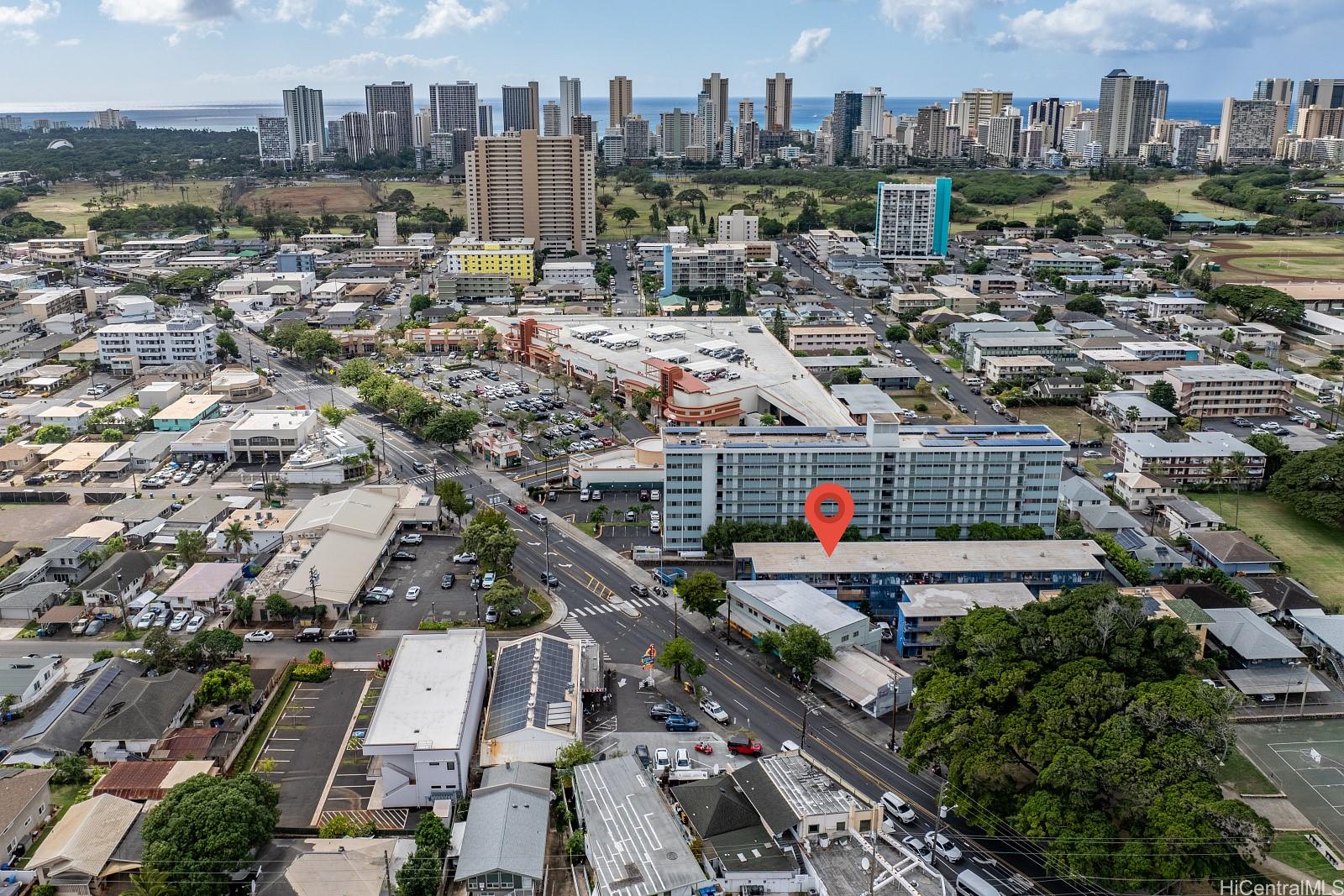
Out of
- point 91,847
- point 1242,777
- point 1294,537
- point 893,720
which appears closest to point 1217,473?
point 1294,537

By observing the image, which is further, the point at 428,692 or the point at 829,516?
the point at 829,516

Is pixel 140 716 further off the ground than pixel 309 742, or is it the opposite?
pixel 140 716

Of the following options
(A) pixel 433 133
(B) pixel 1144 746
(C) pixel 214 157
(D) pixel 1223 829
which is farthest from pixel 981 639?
(C) pixel 214 157

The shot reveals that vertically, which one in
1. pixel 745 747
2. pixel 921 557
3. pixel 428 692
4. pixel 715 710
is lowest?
pixel 745 747

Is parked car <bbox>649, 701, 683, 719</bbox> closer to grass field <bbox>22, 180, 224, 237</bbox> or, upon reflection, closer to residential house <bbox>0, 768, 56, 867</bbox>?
residential house <bbox>0, 768, 56, 867</bbox>

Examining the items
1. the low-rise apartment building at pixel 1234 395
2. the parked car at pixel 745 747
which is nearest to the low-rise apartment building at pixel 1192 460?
the low-rise apartment building at pixel 1234 395

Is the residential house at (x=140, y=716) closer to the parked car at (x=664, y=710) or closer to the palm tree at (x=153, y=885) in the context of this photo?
the palm tree at (x=153, y=885)

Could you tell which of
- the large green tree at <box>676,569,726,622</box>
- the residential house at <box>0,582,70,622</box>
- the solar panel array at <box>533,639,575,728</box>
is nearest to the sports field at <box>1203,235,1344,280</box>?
the large green tree at <box>676,569,726,622</box>

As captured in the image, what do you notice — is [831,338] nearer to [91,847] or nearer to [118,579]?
[118,579]
